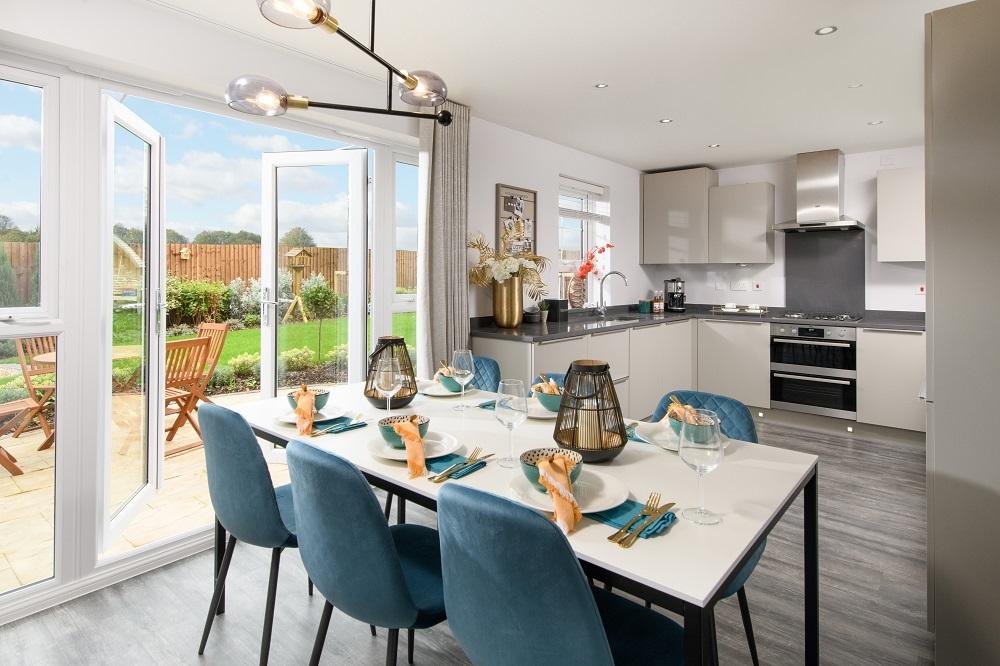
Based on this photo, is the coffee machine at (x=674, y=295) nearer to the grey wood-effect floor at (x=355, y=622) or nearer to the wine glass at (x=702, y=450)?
the grey wood-effect floor at (x=355, y=622)

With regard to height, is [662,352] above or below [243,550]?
above

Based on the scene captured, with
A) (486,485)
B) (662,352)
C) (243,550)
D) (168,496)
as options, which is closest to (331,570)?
(486,485)

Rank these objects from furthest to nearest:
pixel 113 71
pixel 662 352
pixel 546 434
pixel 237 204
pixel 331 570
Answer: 1. pixel 237 204
2. pixel 662 352
3. pixel 113 71
4. pixel 546 434
5. pixel 331 570

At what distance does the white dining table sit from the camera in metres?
0.99

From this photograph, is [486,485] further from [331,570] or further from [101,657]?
[101,657]

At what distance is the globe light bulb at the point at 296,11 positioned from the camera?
1407 millimetres

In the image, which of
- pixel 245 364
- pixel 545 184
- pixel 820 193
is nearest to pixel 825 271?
pixel 820 193

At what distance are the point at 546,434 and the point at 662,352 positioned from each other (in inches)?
137

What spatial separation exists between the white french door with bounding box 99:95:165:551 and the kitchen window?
Answer: 10.0 feet

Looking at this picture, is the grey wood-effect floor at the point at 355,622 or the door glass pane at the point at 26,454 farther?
the door glass pane at the point at 26,454

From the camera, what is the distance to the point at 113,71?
93.9 inches

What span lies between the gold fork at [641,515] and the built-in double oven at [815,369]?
414cm

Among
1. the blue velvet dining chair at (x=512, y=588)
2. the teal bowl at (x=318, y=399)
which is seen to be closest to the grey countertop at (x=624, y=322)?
the teal bowl at (x=318, y=399)

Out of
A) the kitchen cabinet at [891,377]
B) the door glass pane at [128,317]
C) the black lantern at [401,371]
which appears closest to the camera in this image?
the black lantern at [401,371]
